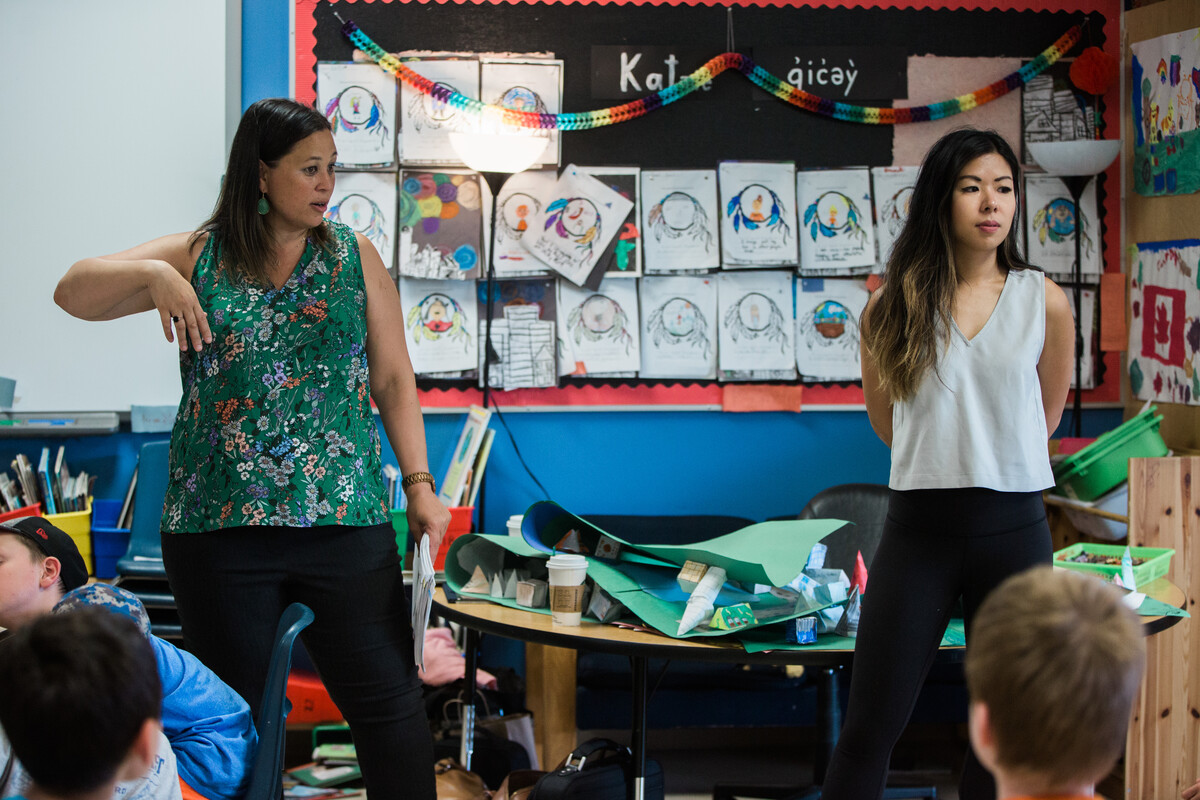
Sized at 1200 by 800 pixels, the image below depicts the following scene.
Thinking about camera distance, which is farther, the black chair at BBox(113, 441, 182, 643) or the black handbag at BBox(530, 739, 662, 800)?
the black chair at BBox(113, 441, 182, 643)

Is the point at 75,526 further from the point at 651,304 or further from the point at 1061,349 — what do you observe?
the point at 1061,349

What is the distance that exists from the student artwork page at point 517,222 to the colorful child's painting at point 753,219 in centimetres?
58

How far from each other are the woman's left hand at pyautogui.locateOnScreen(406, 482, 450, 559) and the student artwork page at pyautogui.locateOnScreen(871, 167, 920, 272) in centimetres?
216

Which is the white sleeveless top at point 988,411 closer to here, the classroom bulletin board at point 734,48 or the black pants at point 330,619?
the black pants at point 330,619

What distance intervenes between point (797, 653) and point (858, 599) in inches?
9.4

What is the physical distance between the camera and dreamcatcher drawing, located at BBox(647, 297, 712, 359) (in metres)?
3.40

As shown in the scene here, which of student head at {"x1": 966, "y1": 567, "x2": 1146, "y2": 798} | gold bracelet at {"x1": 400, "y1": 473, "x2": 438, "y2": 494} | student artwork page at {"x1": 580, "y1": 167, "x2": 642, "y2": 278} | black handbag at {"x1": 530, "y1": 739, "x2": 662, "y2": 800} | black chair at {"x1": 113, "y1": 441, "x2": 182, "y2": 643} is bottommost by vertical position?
black handbag at {"x1": 530, "y1": 739, "x2": 662, "y2": 800}

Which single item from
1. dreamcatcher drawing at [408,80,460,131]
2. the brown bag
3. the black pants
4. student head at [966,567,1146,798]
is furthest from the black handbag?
dreamcatcher drawing at [408,80,460,131]

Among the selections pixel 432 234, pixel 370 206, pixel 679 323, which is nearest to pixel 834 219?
pixel 679 323

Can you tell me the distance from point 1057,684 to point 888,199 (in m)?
2.77

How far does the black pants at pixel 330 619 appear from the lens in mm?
1509

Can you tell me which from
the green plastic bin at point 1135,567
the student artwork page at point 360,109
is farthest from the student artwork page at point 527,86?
the green plastic bin at point 1135,567

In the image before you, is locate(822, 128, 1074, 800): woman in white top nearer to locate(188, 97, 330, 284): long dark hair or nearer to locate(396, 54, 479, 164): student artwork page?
locate(188, 97, 330, 284): long dark hair

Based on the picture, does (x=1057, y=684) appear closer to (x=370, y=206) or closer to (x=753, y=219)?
(x=753, y=219)
